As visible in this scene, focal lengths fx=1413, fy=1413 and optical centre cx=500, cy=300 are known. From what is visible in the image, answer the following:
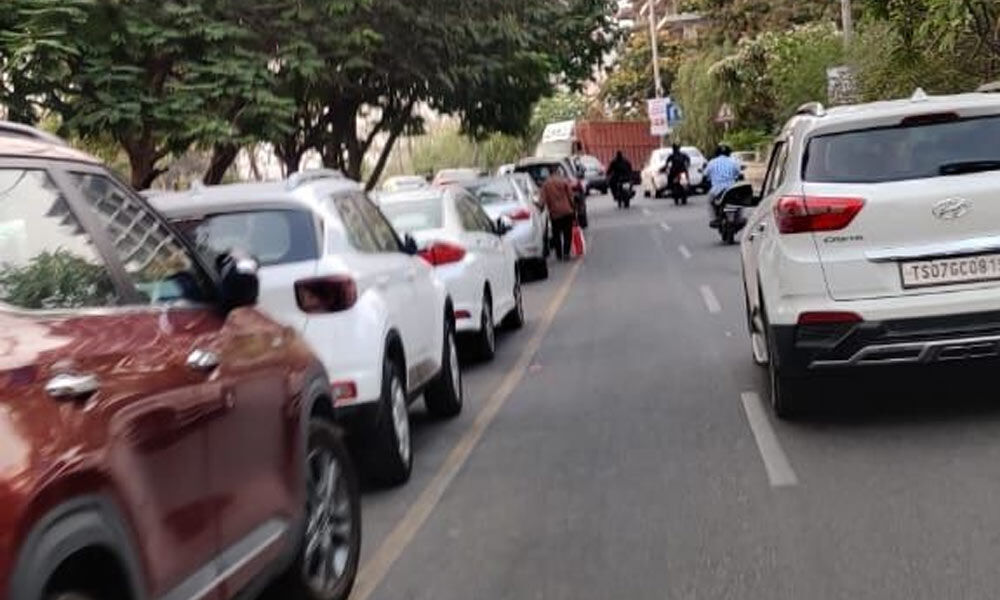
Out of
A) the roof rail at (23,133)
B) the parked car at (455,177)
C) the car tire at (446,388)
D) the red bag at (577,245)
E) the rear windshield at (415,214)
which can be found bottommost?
the red bag at (577,245)

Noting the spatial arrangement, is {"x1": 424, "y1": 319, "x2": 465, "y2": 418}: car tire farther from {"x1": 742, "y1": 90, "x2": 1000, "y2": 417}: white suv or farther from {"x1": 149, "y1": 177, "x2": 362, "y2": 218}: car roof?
{"x1": 742, "y1": 90, "x2": 1000, "y2": 417}: white suv

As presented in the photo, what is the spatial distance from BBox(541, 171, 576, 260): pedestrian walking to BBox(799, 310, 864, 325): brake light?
15.7 metres

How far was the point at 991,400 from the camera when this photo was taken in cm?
886

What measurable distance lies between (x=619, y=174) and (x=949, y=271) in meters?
32.6

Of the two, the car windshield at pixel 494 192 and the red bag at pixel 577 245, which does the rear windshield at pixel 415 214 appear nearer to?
the car windshield at pixel 494 192

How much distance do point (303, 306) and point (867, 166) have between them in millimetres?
3367

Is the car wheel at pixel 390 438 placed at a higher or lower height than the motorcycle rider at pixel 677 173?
higher

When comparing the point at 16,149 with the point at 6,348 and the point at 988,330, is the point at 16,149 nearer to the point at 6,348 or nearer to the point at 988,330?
the point at 6,348

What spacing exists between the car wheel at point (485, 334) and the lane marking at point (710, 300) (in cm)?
298

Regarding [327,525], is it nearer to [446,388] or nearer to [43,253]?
[43,253]

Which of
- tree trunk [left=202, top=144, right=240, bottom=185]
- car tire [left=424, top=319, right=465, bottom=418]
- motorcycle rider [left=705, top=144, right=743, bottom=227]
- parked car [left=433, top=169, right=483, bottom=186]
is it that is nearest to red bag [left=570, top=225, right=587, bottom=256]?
parked car [left=433, top=169, right=483, bottom=186]

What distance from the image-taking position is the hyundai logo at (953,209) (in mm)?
7934

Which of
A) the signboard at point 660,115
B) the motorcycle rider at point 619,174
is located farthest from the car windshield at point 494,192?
the signboard at point 660,115

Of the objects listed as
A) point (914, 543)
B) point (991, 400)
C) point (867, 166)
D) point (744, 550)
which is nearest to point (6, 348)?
point (744, 550)
